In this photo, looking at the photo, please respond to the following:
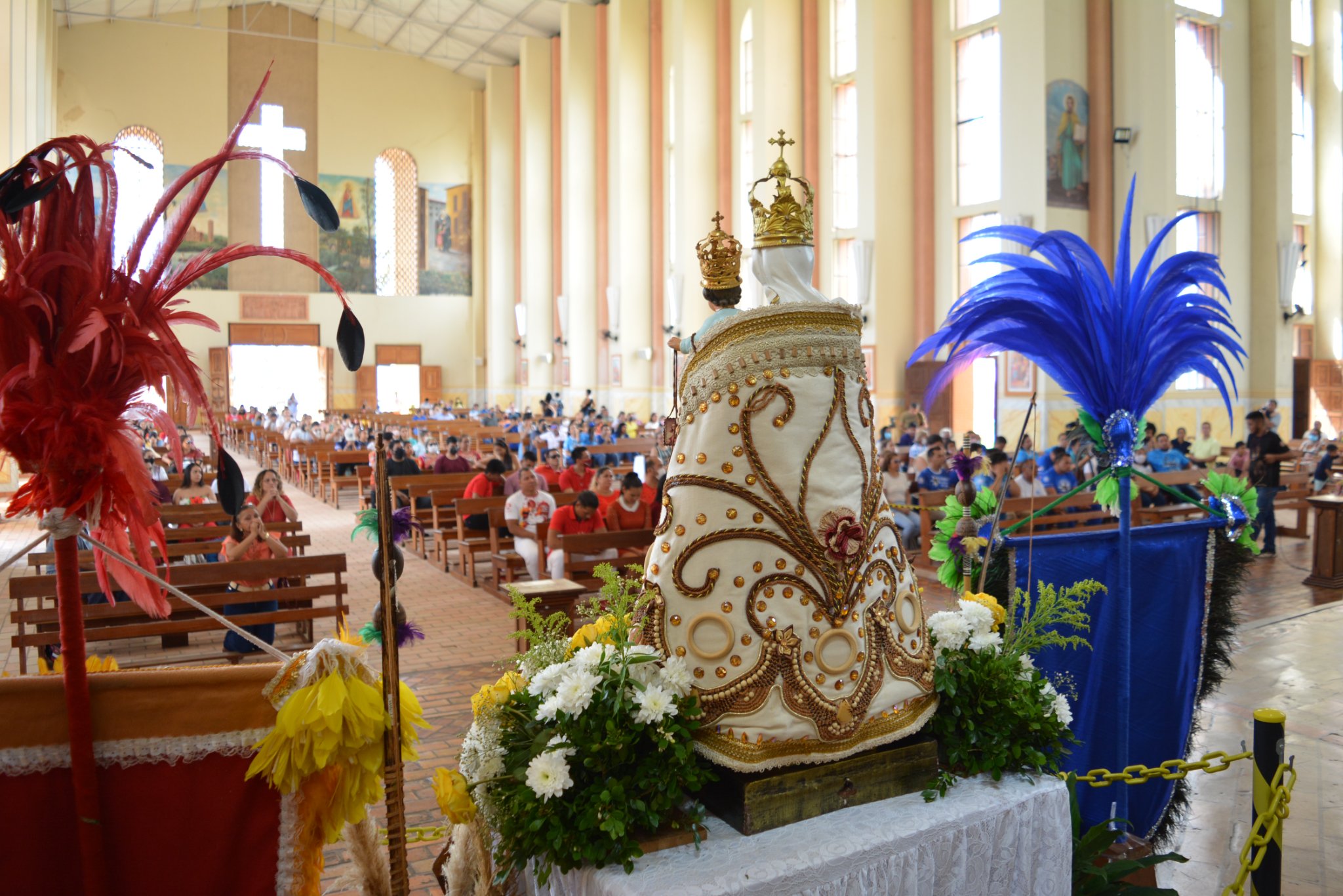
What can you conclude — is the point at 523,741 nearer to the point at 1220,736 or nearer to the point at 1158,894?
the point at 1158,894

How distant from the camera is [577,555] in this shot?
7938 mm

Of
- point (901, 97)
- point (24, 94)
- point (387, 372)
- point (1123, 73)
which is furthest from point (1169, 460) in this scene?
point (387, 372)

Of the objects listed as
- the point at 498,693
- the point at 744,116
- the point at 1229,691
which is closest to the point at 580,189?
the point at 744,116

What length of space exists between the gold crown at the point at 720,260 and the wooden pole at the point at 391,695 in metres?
0.97

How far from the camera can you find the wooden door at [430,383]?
37.3 m

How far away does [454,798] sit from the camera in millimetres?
2535

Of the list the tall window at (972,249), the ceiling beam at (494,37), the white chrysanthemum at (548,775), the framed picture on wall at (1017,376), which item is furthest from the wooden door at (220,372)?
the white chrysanthemum at (548,775)

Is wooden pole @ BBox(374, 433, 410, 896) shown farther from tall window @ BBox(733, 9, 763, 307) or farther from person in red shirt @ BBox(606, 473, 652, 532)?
tall window @ BBox(733, 9, 763, 307)

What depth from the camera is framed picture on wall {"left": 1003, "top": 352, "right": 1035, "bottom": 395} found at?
1647 cm

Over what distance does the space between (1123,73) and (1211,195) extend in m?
3.46

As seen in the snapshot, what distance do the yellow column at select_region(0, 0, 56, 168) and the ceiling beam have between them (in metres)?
12.3

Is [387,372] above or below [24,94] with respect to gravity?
below

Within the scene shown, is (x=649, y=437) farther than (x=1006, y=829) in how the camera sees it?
Yes

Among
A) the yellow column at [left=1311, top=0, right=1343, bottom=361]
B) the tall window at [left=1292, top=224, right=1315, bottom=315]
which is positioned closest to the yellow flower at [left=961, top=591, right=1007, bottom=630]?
the tall window at [left=1292, top=224, right=1315, bottom=315]
